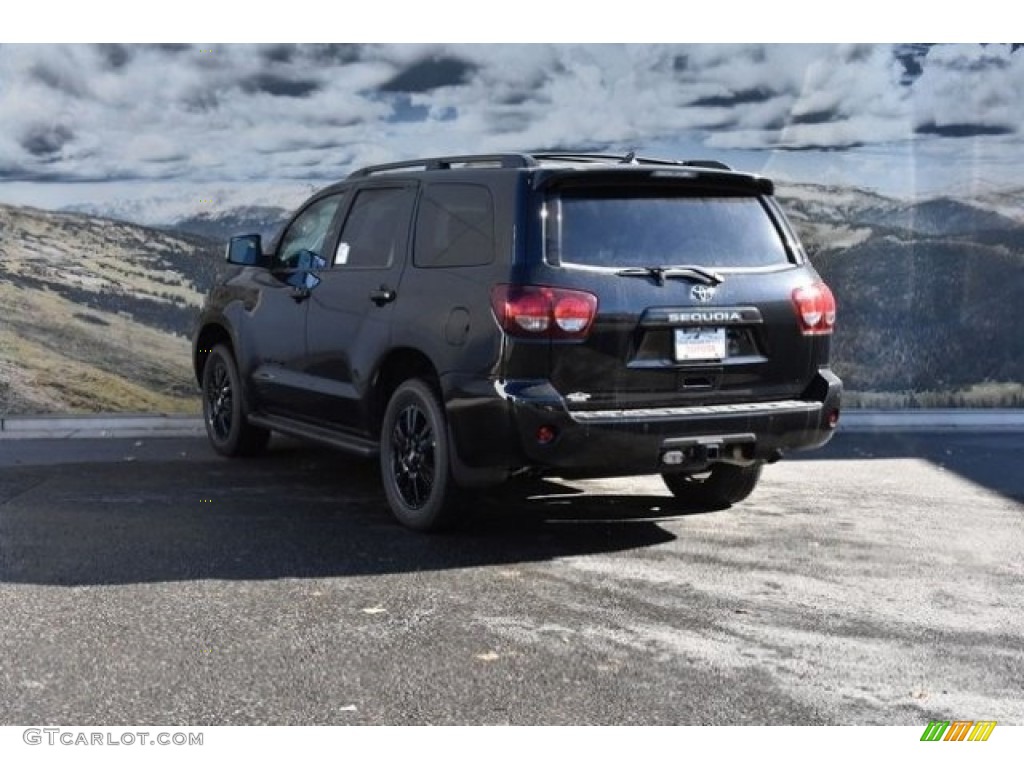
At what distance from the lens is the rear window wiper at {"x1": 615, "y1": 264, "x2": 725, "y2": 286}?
22.2 ft

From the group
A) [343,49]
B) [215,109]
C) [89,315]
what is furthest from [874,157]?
[89,315]

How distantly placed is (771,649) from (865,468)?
186 inches

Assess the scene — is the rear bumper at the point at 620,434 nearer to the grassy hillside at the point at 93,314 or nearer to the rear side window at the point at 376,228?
the rear side window at the point at 376,228

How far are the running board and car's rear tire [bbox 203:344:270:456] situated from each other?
1.14 feet

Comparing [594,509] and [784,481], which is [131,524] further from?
[784,481]

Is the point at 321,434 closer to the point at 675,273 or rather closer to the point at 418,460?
the point at 418,460

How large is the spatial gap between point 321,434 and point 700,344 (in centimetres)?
252

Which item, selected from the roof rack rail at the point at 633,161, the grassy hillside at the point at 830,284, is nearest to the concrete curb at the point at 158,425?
the grassy hillside at the point at 830,284

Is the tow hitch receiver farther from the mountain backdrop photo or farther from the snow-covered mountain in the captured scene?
the snow-covered mountain

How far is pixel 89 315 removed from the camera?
11.4m

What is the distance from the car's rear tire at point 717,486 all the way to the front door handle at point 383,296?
183 centimetres

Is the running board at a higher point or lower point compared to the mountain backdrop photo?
lower
